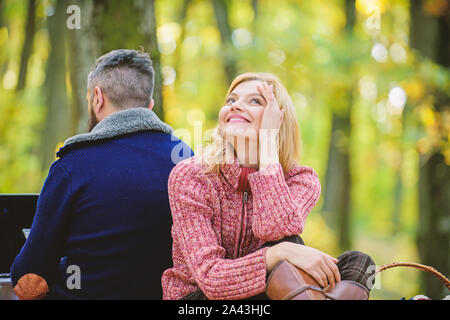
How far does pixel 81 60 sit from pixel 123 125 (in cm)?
131

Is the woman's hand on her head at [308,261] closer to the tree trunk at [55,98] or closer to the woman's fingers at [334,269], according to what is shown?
the woman's fingers at [334,269]

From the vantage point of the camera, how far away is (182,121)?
586 inches

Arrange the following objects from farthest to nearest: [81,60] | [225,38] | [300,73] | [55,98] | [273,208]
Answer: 1. [55,98]
2. [225,38]
3. [300,73]
4. [81,60]
5. [273,208]

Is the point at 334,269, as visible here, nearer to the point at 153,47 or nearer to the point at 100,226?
the point at 100,226

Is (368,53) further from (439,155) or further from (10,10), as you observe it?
(10,10)

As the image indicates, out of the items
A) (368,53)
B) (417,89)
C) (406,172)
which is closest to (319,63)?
(368,53)

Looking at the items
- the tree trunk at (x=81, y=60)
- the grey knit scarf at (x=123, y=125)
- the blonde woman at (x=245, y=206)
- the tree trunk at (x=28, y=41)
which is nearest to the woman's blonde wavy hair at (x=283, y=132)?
the blonde woman at (x=245, y=206)

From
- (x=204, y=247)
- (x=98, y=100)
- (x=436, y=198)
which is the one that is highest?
(x=98, y=100)

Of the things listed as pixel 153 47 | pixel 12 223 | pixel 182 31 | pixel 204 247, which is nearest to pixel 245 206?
pixel 204 247

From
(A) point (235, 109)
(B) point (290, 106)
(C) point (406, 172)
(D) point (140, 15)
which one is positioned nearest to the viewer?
(A) point (235, 109)

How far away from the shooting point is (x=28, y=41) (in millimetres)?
9555

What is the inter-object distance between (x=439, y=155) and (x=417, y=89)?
3.59ft

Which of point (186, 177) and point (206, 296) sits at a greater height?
point (186, 177)

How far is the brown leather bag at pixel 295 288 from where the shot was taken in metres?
1.84
